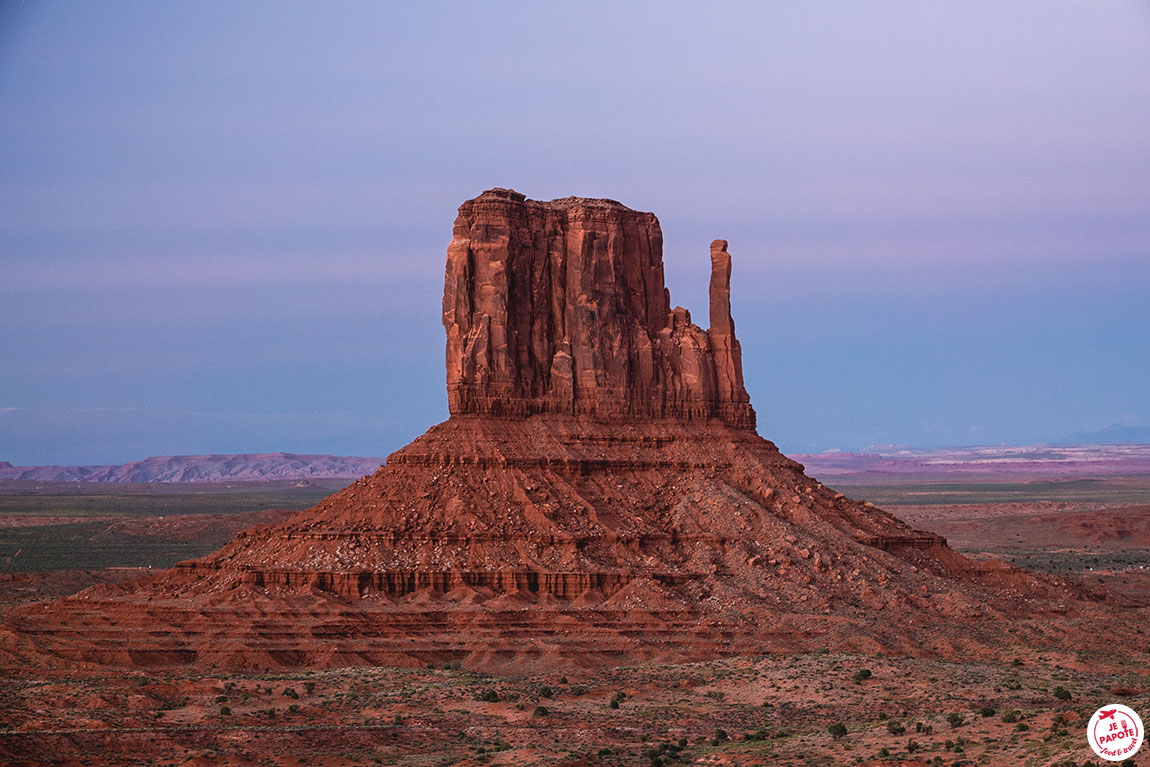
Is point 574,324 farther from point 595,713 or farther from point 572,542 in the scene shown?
point 595,713

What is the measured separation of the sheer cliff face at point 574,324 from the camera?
94500mm

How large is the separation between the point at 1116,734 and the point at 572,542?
159 feet

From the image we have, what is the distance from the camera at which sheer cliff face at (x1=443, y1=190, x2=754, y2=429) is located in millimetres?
94500

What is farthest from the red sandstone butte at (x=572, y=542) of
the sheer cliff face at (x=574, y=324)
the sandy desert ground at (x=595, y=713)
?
the sandy desert ground at (x=595, y=713)

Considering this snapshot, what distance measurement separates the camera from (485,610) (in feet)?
271

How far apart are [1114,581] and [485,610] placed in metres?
55.4

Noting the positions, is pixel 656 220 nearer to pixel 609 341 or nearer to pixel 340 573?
pixel 609 341

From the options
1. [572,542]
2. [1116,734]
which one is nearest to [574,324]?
[572,542]

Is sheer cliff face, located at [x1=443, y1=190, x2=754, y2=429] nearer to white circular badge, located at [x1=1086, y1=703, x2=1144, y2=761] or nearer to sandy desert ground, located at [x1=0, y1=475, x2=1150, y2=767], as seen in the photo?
sandy desert ground, located at [x1=0, y1=475, x2=1150, y2=767]

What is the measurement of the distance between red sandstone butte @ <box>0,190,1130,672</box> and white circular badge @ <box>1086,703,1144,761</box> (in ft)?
120

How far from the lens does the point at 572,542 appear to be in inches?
3445

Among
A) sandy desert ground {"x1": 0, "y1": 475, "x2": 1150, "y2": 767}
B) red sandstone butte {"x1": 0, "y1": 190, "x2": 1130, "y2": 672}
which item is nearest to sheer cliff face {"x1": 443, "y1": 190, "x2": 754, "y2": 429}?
red sandstone butte {"x1": 0, "y1": 190, "x2": 1130, "y2": 672}

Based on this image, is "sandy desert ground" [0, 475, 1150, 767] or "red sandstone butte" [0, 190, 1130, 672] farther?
"red sandstone butte" [0, 190, 1130, 672]

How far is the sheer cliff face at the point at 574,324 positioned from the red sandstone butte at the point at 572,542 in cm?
12
